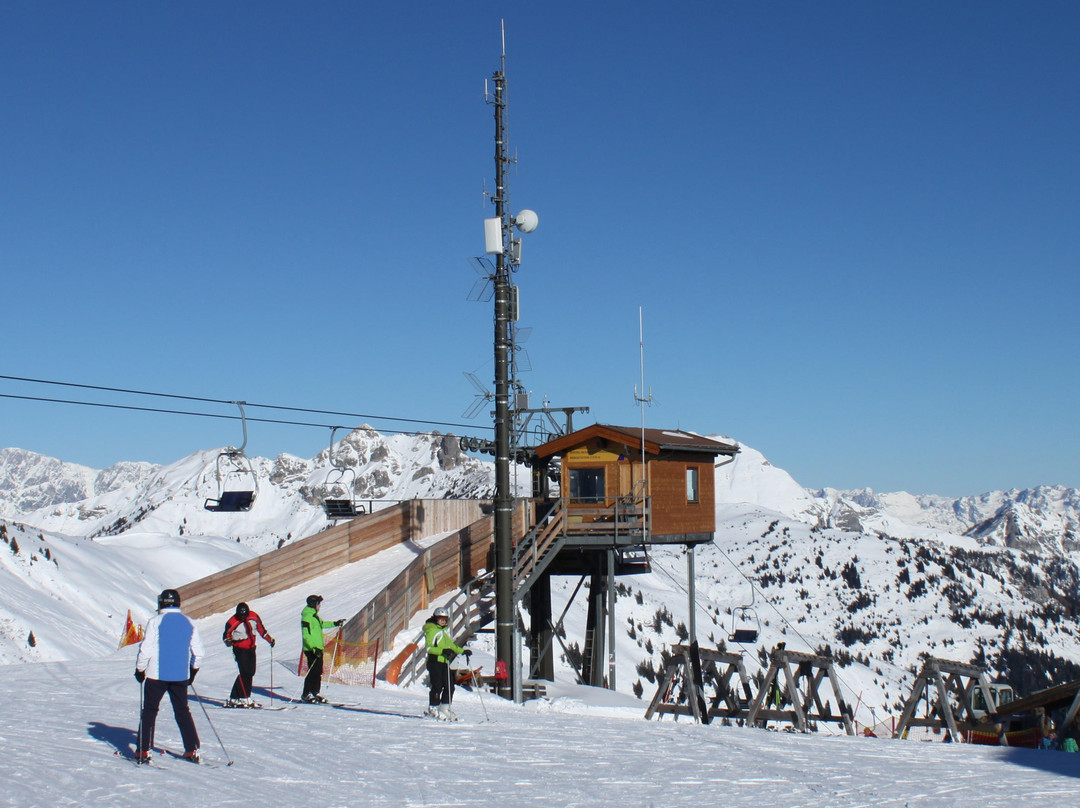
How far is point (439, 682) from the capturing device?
15227mm

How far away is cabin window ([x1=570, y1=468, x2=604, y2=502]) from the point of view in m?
28.7

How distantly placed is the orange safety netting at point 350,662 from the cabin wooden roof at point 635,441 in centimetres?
914

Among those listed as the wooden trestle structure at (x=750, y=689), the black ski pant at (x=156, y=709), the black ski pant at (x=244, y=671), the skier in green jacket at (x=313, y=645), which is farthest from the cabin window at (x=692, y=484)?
the black ski pant at (x=156, y=709)

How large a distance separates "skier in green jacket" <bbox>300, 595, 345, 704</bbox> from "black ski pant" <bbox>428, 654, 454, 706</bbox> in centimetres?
192

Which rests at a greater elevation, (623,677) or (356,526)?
(356,526)

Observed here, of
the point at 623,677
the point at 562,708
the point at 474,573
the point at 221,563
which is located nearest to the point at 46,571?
the point at 221,563

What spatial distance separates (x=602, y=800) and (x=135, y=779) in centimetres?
443

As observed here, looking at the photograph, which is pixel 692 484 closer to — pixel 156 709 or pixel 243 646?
pixel 243 646

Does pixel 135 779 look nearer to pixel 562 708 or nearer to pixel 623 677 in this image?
pixel 562 708

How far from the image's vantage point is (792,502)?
198000mm

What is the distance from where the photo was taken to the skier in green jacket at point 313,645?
52.2 feet

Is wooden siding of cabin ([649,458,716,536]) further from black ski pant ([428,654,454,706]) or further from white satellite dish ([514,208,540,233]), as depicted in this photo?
black ski pant ([428,654,454,706])

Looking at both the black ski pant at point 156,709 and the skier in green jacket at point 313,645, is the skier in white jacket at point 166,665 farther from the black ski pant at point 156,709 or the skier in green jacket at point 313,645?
the skier in green jacket at point 313,645

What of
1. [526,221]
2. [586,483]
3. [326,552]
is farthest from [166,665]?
[326,552]
